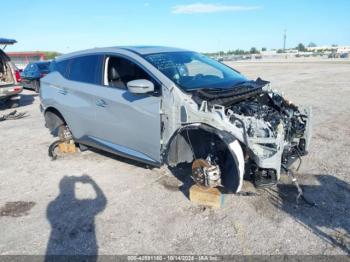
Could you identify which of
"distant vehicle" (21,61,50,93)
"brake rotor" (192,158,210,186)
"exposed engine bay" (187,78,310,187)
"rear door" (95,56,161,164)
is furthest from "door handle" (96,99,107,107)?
"distant vehicle" (21,61,50,93)

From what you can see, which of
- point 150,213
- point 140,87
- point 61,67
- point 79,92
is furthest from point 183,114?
point 61,67

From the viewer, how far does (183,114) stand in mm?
4188

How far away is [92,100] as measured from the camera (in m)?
5.35

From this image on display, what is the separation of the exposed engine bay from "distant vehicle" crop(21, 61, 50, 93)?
14.1 metres

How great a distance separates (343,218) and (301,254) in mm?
907

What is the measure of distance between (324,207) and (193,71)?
2579mm

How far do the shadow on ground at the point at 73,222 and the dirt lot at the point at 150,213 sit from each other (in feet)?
0.04

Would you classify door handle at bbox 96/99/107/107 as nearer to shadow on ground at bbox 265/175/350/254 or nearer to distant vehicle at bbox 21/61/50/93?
shadow on ground at bbox 265/175/350/254

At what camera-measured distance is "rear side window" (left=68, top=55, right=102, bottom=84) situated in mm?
5402

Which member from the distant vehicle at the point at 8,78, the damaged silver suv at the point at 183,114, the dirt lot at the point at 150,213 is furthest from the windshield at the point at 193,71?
the distant vehicle at the point at 8,78

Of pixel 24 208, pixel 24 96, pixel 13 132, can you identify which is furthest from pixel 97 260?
pixel 24 96

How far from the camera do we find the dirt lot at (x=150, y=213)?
347cm

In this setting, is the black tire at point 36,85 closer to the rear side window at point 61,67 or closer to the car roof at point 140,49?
the rear side window at point 61,67

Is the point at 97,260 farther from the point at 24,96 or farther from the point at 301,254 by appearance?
the point at 24,96
